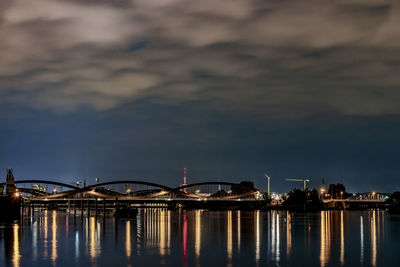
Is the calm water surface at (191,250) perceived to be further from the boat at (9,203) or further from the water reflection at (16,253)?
the boat at (9,203)

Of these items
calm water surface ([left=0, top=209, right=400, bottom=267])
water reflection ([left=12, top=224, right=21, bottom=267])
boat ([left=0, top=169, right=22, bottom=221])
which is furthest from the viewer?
boat ([left=0, top=169, right=22, bottom=221])

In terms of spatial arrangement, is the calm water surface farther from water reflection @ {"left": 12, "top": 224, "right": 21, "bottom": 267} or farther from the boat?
the boat

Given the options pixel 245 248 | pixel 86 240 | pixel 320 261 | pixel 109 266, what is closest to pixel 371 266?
pixel 320 261

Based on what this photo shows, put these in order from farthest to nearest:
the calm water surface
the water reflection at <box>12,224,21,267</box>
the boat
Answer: the boat, the calm water surface, the water reflection at <box>12,224,21,267</box>

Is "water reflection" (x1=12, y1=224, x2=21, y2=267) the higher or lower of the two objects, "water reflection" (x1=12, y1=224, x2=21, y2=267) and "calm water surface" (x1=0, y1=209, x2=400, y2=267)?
the higher

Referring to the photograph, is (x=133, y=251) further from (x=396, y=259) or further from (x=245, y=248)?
(x=396, y=259)

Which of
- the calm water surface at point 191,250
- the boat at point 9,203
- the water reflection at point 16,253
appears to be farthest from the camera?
the boat at point 9,203

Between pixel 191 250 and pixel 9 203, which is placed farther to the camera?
pixel 9 203

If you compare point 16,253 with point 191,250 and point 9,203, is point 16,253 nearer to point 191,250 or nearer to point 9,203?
point 191,250

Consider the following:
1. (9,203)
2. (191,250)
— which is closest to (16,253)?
(191,250)

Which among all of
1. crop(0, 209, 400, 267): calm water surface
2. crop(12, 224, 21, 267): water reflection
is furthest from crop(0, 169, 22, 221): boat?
crop(12, 224, 21, 267): water reflection

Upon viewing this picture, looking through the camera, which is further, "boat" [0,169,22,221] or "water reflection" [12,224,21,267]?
"boat" [0,169,22,221]

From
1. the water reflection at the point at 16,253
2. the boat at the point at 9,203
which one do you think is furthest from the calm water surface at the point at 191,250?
the boat at the point at 9,203

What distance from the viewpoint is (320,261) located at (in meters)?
52.5
